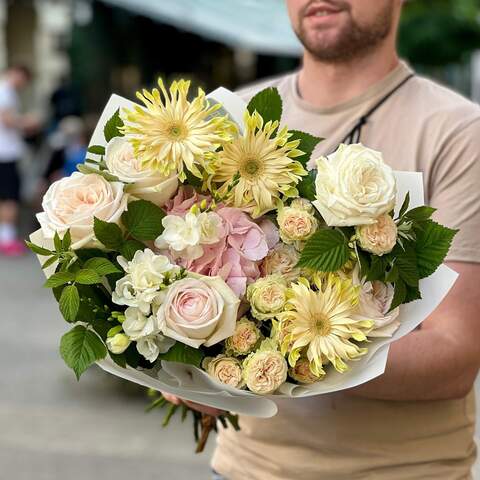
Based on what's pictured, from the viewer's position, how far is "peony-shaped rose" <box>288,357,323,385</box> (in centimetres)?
177

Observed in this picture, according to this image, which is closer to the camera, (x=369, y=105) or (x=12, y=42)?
(x=369, y=105)

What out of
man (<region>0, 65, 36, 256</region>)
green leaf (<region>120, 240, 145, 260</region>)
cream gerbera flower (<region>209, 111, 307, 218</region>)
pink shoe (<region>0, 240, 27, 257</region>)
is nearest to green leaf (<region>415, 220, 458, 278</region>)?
cream gerbera flower (<region>209, 111, 307, 218</region>)

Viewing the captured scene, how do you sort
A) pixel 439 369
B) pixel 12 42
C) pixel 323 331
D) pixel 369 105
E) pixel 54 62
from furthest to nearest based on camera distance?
pixel 54 62, pixel 12 42, pixel 369 105, pixel 439 369, pixel 323 331

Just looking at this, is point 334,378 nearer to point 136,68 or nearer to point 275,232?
point 275,232

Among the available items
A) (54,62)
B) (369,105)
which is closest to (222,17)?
(369,105)

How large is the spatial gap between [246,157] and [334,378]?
1.32 ft

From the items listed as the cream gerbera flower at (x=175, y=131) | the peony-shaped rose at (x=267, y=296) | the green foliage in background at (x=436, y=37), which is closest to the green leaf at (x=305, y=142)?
the cream gerbera flower at (x=175, y=131)

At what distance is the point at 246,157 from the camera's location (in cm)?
180

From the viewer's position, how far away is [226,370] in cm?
175

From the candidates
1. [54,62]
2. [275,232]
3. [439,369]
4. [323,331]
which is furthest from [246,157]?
[54,62]

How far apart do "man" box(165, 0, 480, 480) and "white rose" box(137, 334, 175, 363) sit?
369 mm

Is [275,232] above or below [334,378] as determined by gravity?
above

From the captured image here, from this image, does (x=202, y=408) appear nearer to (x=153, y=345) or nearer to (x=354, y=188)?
(x=153, y=345)

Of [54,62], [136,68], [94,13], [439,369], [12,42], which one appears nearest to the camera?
[439,369]
